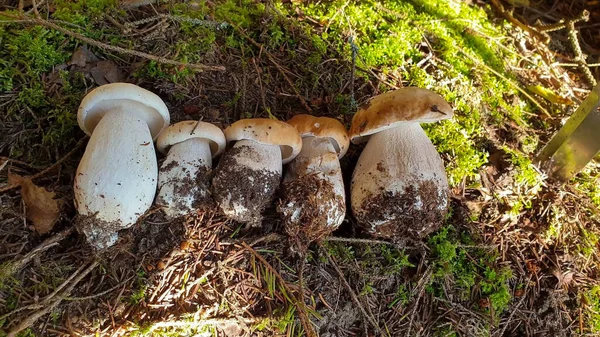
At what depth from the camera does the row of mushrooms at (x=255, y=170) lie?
229cm

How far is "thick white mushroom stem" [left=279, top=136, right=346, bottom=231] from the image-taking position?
2.45 meters

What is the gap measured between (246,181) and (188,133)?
438mm

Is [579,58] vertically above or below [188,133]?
above

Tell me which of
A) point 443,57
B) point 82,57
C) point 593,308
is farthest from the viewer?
point 443,57

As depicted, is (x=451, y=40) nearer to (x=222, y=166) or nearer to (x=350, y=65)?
(x=350, y=65)

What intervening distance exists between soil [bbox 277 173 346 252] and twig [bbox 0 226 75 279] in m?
1.20

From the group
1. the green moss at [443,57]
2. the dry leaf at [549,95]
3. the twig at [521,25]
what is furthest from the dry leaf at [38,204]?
the twig at [521,25]

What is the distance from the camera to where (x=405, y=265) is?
105 inches

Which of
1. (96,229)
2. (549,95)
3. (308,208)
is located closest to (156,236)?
(96,229)

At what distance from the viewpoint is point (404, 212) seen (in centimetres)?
253

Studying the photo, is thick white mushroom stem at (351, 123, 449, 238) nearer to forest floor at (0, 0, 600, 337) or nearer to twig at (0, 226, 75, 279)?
forest floor at (0, 0, 600, 337)

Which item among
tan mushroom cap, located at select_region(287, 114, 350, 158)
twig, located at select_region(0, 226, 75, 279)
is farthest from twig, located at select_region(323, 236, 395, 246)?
twig, located at select_region(0, 226, 75, 279)

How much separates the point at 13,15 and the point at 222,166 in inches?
63.1

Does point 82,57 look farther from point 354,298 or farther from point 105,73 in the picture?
point 354,298
